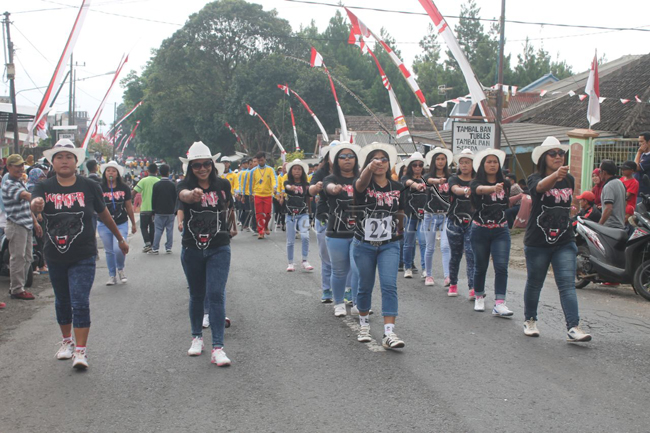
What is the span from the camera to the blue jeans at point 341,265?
Result: 298 inches

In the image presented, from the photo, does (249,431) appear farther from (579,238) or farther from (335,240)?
(579,238)

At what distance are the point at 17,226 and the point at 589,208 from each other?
351 inches

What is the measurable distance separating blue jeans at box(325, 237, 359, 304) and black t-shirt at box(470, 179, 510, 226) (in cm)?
158

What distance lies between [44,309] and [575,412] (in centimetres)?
677

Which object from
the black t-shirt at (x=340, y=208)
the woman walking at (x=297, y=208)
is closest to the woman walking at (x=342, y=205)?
the black t-shirt at (x=340, y=208)

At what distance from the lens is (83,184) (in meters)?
6.13

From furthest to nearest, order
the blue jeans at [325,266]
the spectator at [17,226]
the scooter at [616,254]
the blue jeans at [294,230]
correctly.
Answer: the blue jeans at [294,230]
the spectator at [17,226]
the scooter at [616,254]
the blue jeans at [325,266]

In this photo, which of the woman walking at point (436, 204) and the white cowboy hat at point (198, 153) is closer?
the white cowboy hat at point (198, 153)

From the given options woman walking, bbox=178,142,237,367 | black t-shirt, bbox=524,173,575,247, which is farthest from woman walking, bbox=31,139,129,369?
black t-shirt, bbox=524,173,575,247

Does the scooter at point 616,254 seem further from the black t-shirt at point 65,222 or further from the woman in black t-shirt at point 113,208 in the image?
the black t-shirt at point 65,222

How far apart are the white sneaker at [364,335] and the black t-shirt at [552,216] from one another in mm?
1874

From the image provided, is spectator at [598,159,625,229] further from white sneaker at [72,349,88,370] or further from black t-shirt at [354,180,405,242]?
white sneaker at [72,349,88,370]

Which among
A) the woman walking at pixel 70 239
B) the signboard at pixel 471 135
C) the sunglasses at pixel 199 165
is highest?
the signboard at pixel 471 135

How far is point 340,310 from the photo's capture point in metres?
7.98
